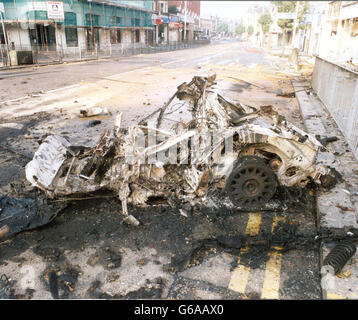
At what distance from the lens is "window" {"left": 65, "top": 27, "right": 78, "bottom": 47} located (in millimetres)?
33031

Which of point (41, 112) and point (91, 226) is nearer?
point (91, 226)

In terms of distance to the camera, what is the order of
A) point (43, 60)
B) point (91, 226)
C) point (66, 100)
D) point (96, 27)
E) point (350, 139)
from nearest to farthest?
point (91, 226) < point (350, 139) < point (66, 100) < point (43, 60) < point (96, 27)

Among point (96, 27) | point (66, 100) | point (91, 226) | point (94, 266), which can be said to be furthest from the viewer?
point (96, 27)

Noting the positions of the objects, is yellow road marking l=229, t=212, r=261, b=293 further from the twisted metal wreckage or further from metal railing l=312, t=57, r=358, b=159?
metal railing l=312, t=57, r=358, b=159

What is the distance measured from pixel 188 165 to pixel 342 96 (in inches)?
274

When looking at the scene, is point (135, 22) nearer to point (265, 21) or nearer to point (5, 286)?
point (265, 21)

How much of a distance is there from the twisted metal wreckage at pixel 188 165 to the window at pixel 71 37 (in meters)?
32.3

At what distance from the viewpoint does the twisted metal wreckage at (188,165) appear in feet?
14.2

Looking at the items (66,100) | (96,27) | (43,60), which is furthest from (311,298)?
(96,27)

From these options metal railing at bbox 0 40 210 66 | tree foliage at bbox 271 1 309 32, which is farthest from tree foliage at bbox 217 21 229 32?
metal railing at bbox 0 40 210 66
